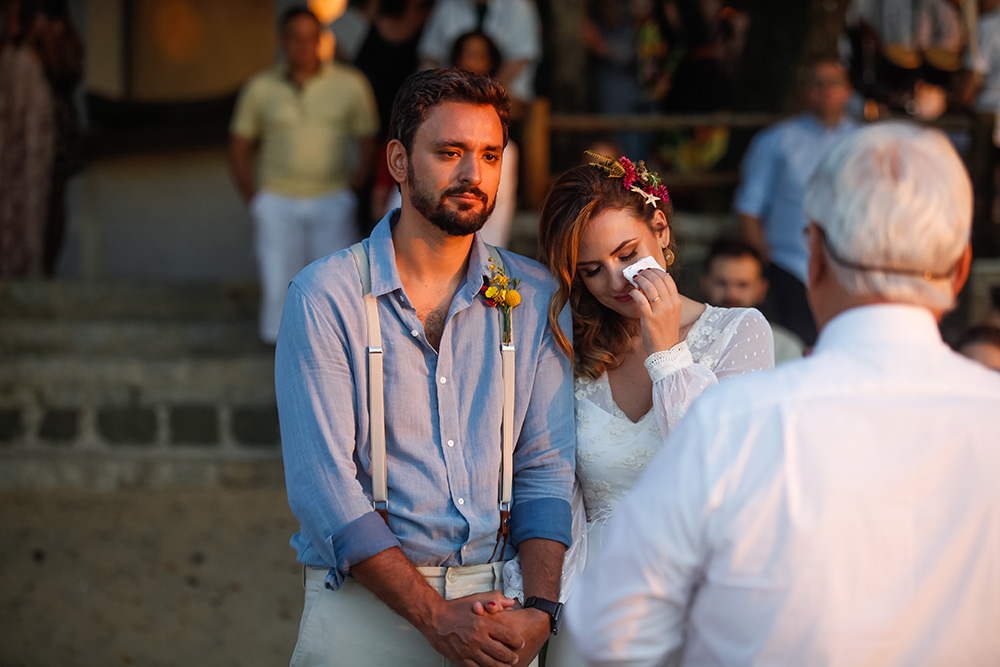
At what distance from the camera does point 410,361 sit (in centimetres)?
234

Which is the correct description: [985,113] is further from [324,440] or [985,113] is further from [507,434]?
[324,440]

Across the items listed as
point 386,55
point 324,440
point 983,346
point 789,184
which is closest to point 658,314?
point 324,440

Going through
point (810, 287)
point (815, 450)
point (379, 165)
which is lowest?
point (379, 165)

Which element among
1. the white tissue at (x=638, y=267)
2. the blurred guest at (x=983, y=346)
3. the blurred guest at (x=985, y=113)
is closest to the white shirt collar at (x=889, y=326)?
the white tissue at (x=638, y=267)

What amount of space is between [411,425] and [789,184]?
423 centimetres

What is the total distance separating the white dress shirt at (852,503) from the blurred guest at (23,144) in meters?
7.28

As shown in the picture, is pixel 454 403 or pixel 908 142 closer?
pixel 908 142

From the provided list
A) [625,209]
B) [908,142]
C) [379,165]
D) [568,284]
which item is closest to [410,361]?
[568,284]

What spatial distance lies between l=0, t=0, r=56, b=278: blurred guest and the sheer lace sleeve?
21.5 ft

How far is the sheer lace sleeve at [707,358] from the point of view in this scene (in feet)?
7.32

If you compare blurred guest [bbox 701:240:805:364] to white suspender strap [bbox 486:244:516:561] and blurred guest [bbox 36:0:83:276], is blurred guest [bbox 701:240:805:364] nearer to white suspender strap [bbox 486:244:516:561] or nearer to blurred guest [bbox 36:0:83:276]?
white suspender strap [bbox 486:244:516:561]

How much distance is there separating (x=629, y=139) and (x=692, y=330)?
16.3ft

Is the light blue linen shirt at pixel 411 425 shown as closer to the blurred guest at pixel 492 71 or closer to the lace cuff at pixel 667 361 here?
the lace cuff at pixel 667 361

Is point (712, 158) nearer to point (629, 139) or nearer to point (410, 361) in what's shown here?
point (629, 139)
